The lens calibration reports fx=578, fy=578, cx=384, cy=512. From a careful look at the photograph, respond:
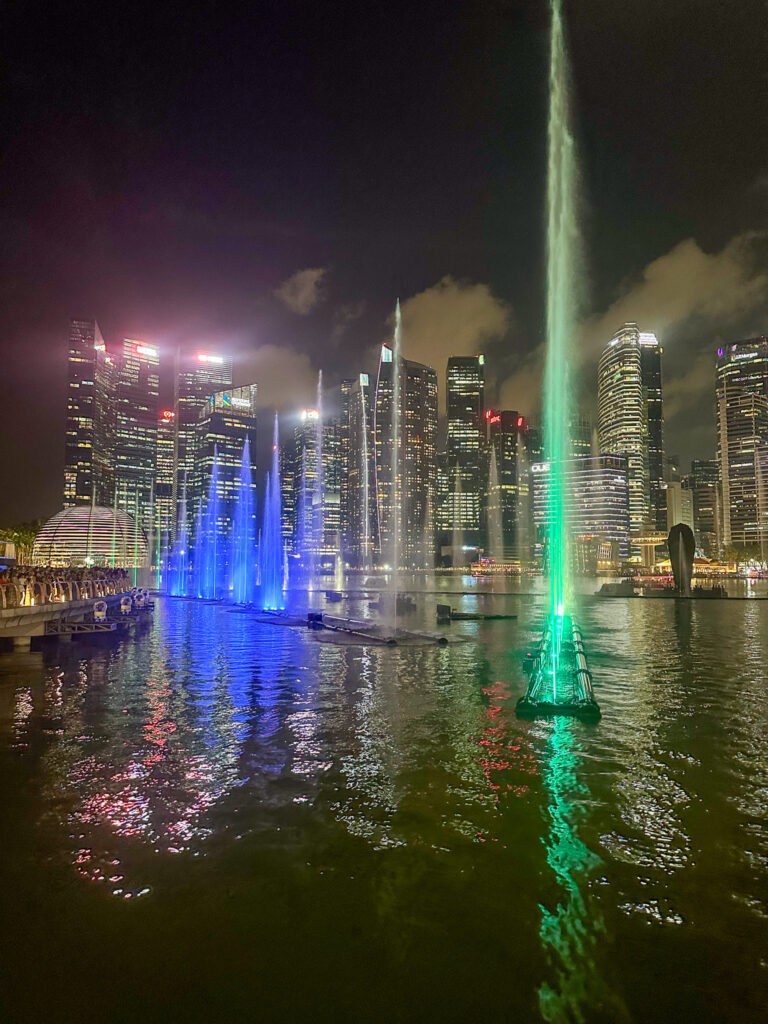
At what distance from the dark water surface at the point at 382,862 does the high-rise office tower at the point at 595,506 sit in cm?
17308

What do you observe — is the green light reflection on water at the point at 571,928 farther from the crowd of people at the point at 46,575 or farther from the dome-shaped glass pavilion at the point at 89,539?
the dome-shaped glass pavilion at the point at 89,539

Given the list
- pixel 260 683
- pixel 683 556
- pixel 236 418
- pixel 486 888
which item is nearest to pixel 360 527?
pixel 236 418

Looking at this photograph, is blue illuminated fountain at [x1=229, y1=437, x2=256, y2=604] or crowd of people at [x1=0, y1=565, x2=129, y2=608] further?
blue illuminated fountain at [x1=229, y1=437, x2=256, y2=604]

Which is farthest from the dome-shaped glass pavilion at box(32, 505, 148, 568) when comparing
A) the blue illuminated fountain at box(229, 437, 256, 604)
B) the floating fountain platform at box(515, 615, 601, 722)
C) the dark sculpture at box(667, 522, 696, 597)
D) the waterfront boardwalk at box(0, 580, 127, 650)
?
the floating fountain platform at box(515, 615, 601, 722)

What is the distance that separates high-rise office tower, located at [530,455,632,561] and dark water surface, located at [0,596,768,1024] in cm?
17308

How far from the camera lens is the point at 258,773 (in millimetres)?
9742

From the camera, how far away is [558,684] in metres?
17.2

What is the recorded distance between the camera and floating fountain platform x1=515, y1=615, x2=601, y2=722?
13625mm

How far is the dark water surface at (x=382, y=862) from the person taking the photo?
4746mm

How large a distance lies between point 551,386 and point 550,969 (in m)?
26.9

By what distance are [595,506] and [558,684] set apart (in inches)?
6925

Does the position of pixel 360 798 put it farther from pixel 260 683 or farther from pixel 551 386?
pixel 551 386

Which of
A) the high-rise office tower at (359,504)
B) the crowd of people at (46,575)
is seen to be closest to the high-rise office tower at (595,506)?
the high-rise office tower at (359,504)

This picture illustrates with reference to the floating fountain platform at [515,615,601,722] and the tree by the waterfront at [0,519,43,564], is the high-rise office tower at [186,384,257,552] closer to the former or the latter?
the tree by the waterfront at [0,519,43,564]
